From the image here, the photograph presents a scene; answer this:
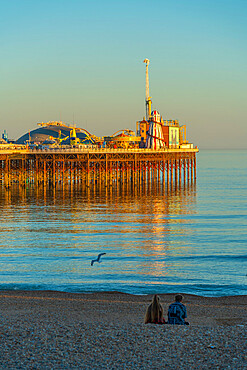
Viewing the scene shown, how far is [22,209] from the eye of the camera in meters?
49.2

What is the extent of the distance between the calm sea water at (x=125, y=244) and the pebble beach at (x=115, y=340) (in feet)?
16.5

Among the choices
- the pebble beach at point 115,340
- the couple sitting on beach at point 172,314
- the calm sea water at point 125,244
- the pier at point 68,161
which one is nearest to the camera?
the pebble beach at point 115,340

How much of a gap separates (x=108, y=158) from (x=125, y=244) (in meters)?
48.5

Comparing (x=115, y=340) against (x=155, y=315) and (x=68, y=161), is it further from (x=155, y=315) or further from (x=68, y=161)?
(x=68, y=161)

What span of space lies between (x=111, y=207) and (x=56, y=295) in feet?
98.0

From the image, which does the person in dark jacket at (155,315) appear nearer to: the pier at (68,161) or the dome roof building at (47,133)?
the pier at (68,161)

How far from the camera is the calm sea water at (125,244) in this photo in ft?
77.3

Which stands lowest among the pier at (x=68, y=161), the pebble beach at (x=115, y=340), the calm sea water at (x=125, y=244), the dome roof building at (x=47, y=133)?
the calm sea water at (x=125, y=244)

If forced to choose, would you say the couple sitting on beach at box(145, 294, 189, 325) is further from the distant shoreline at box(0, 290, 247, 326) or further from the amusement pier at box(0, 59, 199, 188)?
the amusement pier at box(0, 59, 199, 188)

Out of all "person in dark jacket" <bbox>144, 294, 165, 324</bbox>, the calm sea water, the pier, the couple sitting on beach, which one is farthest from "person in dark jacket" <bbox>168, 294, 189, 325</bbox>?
the pier

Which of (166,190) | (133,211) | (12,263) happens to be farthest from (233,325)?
(166,190)

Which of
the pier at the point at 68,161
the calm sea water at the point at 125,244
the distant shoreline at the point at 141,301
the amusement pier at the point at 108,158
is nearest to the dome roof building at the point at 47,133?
the amusement pier at the point at 108,158

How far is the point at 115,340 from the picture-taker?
43.1ft

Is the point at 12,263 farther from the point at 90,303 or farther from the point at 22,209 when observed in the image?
the point at 22,209
